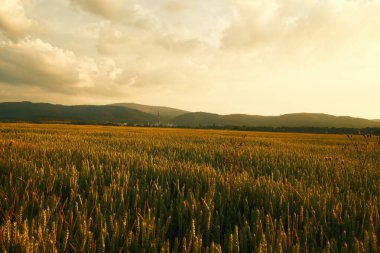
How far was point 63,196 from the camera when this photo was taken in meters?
2.38

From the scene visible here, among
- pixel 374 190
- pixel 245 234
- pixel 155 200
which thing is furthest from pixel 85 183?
pixel 374 190

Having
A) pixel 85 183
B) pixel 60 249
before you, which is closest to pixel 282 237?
pixel 60 249

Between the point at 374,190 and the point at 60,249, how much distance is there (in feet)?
11.1

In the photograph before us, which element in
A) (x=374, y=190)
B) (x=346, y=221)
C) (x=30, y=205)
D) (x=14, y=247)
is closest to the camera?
(x=14, y=247)

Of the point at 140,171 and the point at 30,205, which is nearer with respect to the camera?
the point at 30,205

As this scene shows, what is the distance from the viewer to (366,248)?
4.39ft

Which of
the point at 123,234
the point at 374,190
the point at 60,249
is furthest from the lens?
the point at 374,190

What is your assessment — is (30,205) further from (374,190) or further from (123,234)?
(374,190)

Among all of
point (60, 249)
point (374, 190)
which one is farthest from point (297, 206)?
point (60, 249)

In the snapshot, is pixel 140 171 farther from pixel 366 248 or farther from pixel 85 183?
pixel 366 248

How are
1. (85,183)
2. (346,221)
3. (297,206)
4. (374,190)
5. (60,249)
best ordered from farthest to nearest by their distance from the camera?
(374,190)
(85,183)
(297,206)
(346,221)
(60,249)

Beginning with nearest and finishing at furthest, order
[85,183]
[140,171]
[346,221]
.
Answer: [346,221], [85,183], [140,171]

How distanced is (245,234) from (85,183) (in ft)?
6.53

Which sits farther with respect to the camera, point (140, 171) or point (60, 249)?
point (140, 171)
